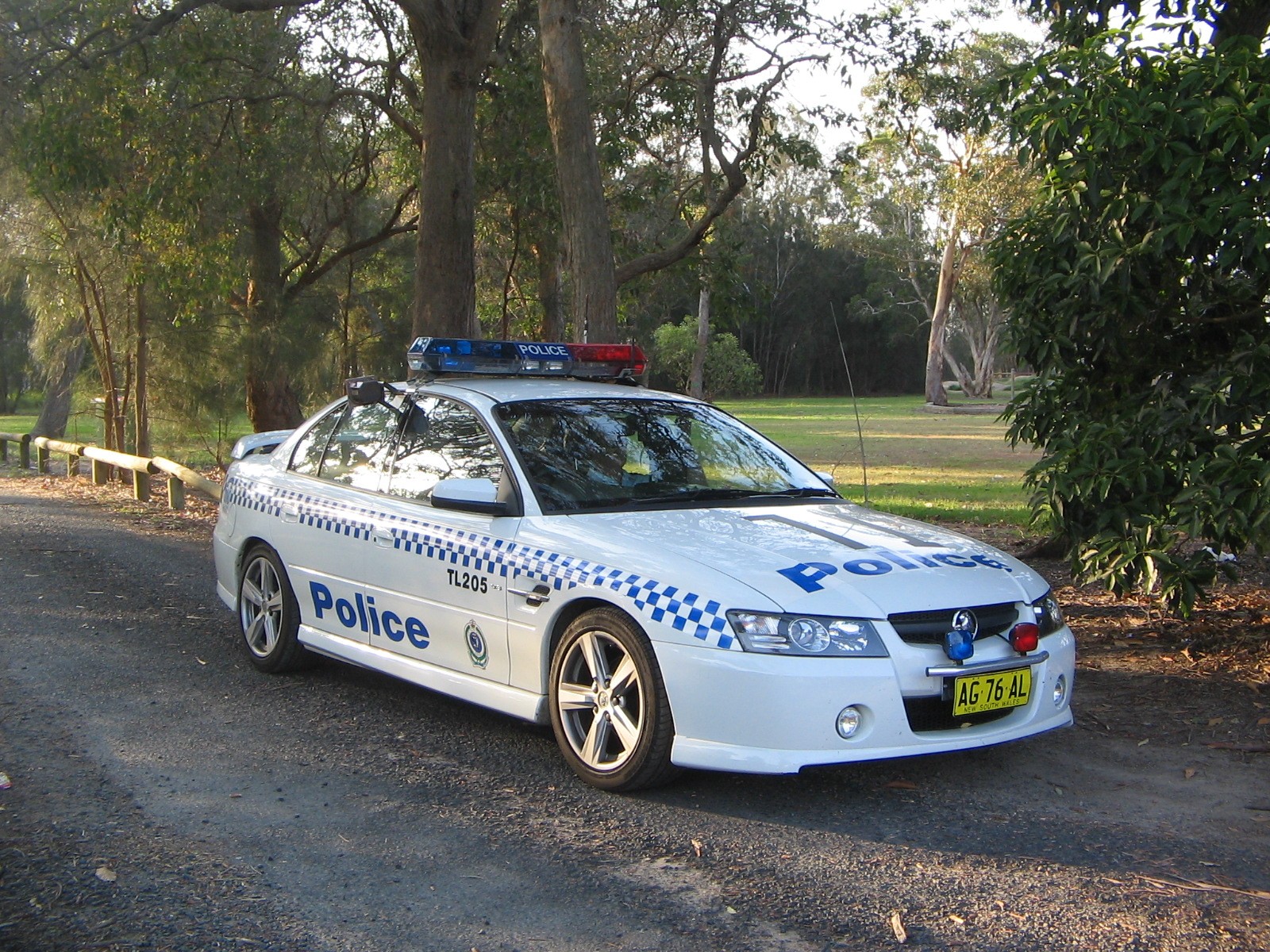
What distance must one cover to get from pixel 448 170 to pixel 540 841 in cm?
870

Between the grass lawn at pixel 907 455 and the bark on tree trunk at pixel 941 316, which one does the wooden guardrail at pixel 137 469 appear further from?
the bark on tree trunk at pixel 941 316

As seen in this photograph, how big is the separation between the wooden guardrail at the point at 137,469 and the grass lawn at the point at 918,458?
762 cm

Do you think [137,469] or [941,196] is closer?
[137,469]

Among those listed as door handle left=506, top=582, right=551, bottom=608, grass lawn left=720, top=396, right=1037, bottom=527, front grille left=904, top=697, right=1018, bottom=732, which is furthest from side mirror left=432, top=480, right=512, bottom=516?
grass lawn left=720, top=396, right=1037, bottom=527

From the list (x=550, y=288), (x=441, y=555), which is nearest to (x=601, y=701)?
(x=441, y=555)

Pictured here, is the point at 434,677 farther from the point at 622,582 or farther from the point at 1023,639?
the point at 1023,639

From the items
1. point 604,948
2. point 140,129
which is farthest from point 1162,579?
point 140,129

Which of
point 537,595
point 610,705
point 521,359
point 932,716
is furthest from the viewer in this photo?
point 521,359

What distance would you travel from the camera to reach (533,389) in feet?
20.9

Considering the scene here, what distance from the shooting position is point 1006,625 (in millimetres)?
4949

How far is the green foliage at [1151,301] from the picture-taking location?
20.1 feet

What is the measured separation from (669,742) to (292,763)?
1698mm

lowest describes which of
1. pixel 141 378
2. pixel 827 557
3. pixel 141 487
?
pixel 141 487

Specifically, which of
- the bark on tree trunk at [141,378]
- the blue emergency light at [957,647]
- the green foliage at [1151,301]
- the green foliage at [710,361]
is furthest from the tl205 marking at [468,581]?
the green foliage at [710,361]
